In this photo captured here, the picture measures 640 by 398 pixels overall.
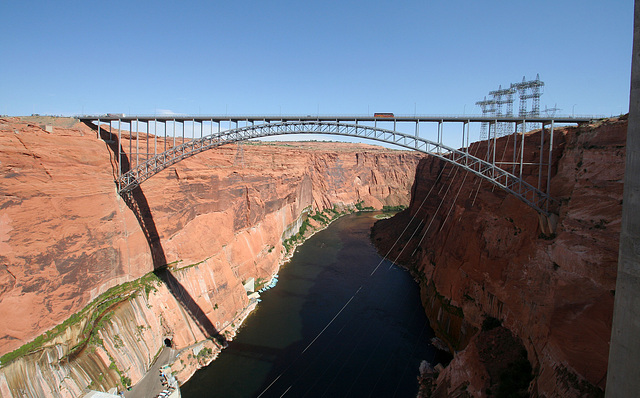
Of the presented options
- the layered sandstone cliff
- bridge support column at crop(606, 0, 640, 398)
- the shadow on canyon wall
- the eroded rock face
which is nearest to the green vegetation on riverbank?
the layered sandstone cliff

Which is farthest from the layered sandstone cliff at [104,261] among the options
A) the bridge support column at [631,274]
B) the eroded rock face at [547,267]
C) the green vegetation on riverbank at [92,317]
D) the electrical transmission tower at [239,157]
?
the bridge support column at [631,274]

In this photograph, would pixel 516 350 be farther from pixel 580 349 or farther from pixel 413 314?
pixel 413 314

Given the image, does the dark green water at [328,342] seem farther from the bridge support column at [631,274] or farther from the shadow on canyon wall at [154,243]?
the bridge support column at [631,274]

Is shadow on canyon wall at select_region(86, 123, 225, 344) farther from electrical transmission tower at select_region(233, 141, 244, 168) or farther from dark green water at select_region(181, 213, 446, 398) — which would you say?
electrical transmission tower at select_region(233, 141, 244, 168)

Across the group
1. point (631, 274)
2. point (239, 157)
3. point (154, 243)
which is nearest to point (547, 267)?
point (631, 274)

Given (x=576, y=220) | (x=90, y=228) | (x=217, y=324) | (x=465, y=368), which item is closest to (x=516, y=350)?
(x=465, y=368)

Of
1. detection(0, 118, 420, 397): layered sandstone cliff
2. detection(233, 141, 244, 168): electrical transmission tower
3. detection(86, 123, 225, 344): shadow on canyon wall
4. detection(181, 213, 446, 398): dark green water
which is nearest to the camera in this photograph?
detection(0, 118, 420, 397): layered sandstone cliff

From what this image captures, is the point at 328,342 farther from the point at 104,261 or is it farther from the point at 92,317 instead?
the point at 104,261
